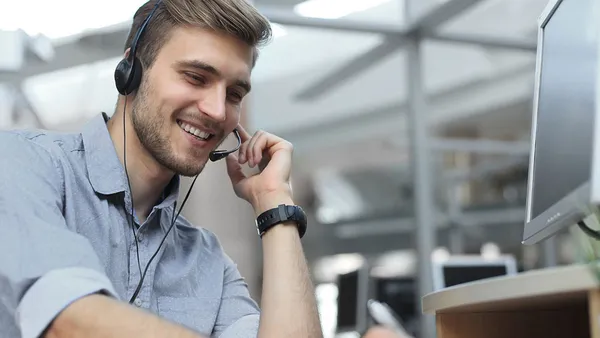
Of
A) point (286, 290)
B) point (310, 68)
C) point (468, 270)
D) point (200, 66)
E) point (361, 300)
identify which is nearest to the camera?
point (286, 290)

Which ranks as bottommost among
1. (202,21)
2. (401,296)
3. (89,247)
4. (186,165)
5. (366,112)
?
(89,247)

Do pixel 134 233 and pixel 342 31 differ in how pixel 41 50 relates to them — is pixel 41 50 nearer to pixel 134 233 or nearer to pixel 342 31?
pixel 342 31

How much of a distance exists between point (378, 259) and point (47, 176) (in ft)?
23.1

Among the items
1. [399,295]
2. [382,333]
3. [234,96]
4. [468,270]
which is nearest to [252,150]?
[234,96]

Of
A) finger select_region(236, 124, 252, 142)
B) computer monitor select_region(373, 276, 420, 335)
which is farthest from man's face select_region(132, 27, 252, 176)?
computer monitor select_region(373, 276, 420, 335)

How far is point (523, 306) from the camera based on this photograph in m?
0.86

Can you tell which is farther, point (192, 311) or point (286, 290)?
point (192, 311)

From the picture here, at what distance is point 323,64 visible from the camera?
5.13 meters

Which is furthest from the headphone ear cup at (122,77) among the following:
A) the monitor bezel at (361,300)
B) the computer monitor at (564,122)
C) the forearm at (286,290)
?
the monitor bezel at (361,300)

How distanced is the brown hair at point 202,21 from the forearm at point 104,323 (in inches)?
23.9

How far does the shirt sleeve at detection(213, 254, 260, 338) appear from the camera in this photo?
4.40 ft

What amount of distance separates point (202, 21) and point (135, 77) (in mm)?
168

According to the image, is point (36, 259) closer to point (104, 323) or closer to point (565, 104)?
point (104, 323)

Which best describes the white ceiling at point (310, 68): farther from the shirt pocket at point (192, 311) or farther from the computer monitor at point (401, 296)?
the shirt pocket at point (192, 311)
